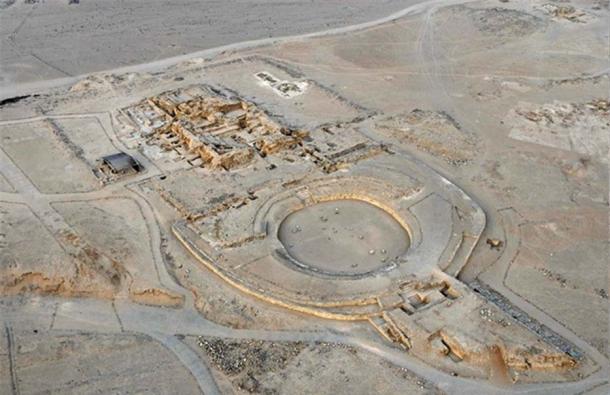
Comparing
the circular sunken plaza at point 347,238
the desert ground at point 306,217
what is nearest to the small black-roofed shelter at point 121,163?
the desert ground at point 306,217

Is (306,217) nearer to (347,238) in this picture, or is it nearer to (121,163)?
(347,238)

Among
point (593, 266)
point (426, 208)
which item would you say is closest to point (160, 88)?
point (426, 208)

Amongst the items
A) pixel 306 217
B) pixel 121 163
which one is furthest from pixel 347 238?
pixel 121 163

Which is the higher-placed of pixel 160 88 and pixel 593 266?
pixel 160 88

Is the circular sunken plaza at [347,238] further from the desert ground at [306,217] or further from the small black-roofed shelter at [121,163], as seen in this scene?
the small black-roofed shelter at [121,163]

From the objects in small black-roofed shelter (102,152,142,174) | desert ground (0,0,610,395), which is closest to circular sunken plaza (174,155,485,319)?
desert ground (0,0,610,395)

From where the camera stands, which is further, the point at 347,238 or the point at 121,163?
the point at 121,163

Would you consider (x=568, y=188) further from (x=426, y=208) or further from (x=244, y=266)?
(x=244, y=266)
